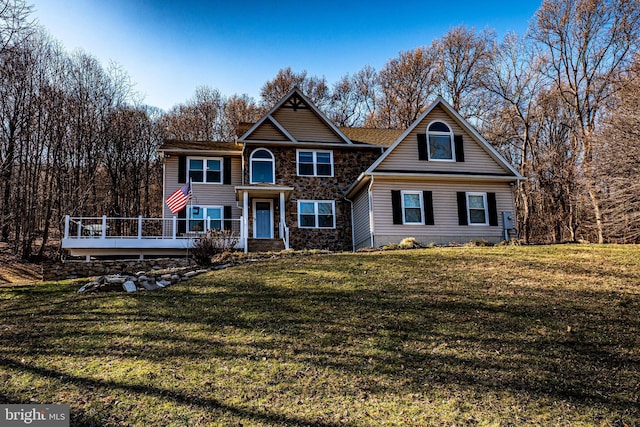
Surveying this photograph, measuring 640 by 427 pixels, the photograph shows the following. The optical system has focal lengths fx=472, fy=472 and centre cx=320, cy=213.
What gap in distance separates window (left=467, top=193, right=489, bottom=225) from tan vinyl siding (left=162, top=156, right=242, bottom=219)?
9428 millimetres

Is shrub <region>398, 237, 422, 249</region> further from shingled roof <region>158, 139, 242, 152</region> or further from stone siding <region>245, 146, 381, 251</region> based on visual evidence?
shingled roof <region>158, 139, 242, 152</region>

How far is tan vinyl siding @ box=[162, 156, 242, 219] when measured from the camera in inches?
787

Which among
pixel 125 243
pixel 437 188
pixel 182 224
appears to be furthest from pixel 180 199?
pixel 437 188

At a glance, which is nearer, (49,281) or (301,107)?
(49,281)

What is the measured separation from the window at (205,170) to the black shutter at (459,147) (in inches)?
390

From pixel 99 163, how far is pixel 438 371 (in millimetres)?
25511

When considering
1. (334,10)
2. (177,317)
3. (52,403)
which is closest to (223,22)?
(334,10)

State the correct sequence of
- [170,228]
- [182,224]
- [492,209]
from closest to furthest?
1. [492,209]
2. [182,224]
3. [170,228]

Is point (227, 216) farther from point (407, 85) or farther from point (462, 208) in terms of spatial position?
point (407, 85)

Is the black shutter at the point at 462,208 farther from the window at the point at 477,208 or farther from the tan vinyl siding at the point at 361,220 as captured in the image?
the tan vinyl siding at the point at 361,220

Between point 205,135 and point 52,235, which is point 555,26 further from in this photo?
point 52,235

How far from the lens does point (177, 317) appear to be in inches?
339

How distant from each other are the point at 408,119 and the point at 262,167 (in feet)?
45.2

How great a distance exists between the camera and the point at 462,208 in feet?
59.1
